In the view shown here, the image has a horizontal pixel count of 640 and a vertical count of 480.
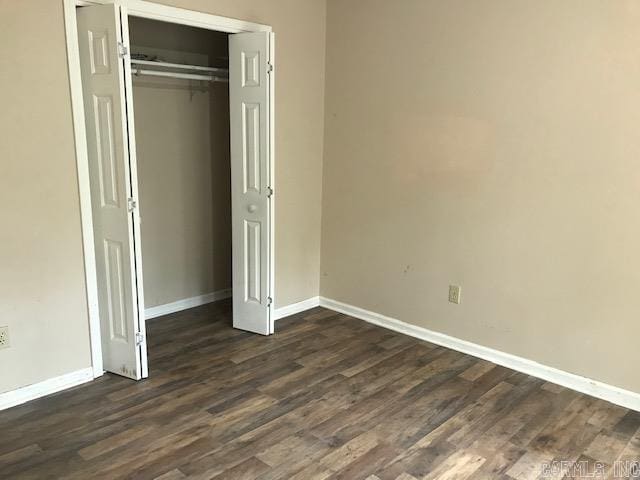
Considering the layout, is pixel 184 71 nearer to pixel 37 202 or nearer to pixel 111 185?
pixel 111 185

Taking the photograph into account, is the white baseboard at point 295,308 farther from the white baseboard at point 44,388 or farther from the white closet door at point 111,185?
the white baseboard at point 44,388

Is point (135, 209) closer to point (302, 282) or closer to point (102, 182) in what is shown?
point (102, 182)

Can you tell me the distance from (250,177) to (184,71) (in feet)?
3.62

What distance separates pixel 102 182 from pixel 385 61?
2100mm

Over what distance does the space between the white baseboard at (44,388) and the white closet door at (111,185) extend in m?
0.17

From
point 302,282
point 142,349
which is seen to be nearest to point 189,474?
point 142,349

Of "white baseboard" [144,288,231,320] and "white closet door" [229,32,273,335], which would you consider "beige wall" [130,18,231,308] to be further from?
"white closet door" [229,32,273,335]

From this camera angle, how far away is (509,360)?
3.51 meters

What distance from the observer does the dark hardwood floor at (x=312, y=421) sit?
247 centimetres

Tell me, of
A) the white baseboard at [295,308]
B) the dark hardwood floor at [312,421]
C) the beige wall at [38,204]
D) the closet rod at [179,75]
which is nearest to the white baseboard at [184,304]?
the dark hardwood floor at [312,421]

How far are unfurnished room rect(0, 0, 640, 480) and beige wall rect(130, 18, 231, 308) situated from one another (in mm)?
23

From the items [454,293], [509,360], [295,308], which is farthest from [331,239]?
[509,360]

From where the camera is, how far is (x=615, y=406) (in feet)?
10.0

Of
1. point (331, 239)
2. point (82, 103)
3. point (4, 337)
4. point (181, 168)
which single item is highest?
point (82, 103)
